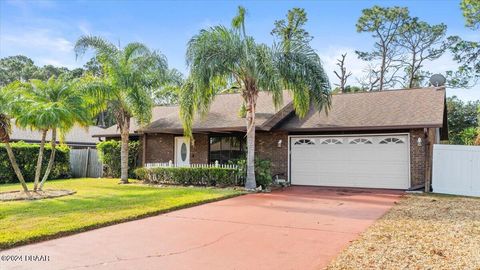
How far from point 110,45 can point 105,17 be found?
119 inches

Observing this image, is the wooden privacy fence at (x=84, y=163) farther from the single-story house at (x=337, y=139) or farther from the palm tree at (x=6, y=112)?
the palm tree at (x=6, y=112)

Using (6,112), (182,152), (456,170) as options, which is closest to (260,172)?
(182,152)

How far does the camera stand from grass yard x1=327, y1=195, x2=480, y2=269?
526 centimetres

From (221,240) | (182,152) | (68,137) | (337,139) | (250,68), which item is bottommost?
(221,240)

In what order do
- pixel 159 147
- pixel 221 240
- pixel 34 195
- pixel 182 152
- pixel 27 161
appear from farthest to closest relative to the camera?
pixel 159 147 → pixel 182 152 → pixel 27 161 → pixel 34 195 → pixel 221 240

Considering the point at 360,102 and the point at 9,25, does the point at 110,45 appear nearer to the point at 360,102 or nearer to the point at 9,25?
the point at 9,25

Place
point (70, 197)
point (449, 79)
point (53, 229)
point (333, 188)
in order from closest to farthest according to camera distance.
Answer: point (53, 229), point (70, 197), point (333, 188), point (449, 79)

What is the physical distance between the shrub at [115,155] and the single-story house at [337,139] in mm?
820

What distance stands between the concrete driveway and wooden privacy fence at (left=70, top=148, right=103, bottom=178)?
12.7 metres

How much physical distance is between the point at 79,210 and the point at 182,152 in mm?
9331

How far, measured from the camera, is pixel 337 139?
15406 mm

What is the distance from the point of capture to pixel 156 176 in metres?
16.5

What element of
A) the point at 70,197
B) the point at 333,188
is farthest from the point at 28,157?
the point at 333,188

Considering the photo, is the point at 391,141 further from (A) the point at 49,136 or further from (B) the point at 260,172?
(A) the point at 49,136
